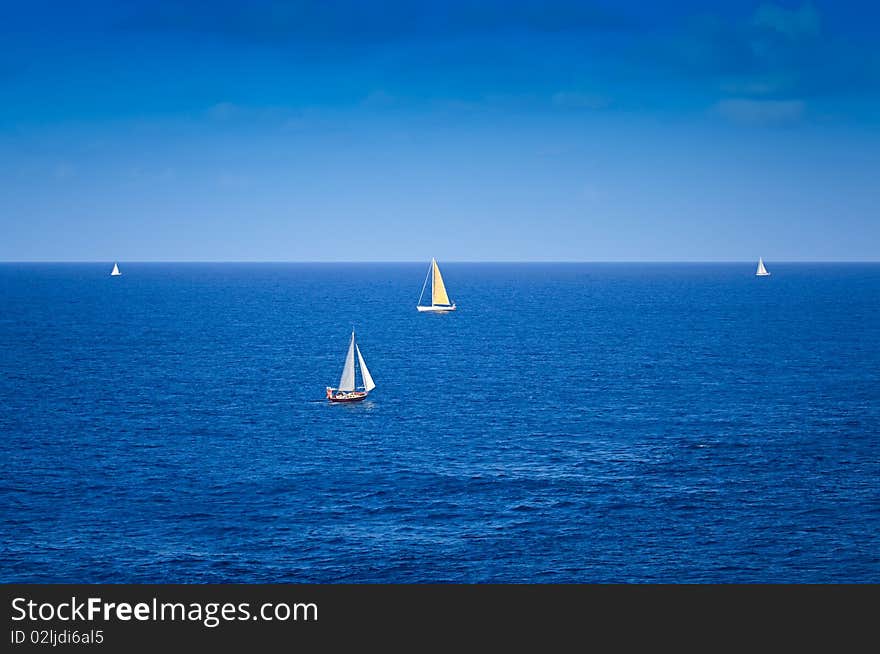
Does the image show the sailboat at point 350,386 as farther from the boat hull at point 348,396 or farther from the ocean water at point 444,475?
the ocean water at point 444,475

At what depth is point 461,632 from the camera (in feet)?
46.8

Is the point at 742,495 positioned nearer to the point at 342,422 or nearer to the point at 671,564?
the point at 671,564

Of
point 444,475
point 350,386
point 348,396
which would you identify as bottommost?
point 444,475

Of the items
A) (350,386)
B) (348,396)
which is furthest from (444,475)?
(350,386)

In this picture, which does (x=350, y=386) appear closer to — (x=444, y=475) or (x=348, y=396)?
(x=348, y=396)

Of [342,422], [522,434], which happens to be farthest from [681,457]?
[342,422]

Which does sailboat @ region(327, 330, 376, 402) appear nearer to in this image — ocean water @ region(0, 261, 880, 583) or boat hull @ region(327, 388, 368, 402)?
boat hull @ region(327, 388, 368, 402)

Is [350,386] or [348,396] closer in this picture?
[348,396]

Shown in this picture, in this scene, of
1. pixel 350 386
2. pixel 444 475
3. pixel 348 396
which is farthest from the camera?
pixel 350 386

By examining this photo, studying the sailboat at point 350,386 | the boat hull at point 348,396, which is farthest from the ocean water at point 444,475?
the sailboat at point 350,386

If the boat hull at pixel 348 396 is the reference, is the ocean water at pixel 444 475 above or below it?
below

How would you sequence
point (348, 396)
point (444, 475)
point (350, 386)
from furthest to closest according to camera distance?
point (350, 386) → point (348, 396) → point (444, 475)

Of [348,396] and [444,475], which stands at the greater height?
[348,396]

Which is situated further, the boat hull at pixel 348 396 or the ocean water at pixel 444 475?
the boat hull at pixel 348 396
